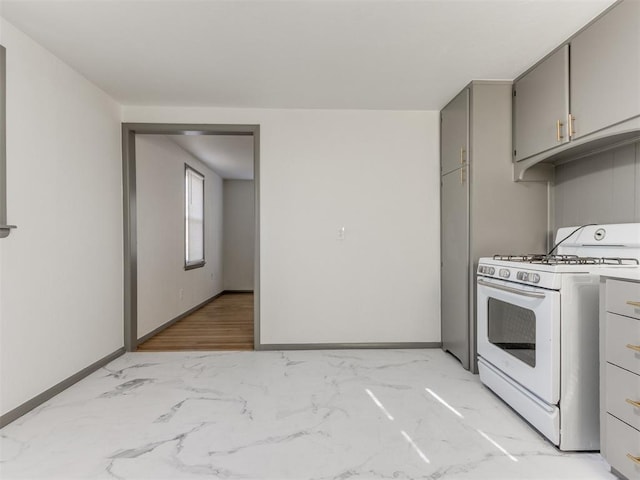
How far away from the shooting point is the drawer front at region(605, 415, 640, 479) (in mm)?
1477

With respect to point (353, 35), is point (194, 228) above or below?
below

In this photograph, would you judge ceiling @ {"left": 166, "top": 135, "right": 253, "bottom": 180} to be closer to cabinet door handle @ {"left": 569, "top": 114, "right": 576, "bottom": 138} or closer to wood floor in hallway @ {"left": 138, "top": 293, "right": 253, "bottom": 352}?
wood floor in hallway @ {"left": 138, "top": 293, "right": 253, "bottom": 352}

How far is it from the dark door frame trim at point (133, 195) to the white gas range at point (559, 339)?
2.12 metres

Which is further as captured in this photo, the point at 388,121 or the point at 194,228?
the point at 194,228

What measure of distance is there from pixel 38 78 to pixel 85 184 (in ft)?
2.56

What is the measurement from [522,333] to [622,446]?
0.66 meters

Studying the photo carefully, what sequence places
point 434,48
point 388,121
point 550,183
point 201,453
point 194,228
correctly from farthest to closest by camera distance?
point 194,228 → point 388,121 → point 550,183 → point 434,48 → point 201,453

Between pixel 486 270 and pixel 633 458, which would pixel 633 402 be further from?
pixel 486 270

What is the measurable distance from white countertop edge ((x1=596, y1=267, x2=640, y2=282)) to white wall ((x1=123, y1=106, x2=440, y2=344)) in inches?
70.1

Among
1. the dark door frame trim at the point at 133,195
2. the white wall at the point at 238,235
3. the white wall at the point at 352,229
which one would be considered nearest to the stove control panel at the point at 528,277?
the white wall at the point at 352,229

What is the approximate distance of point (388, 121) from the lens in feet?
11.4

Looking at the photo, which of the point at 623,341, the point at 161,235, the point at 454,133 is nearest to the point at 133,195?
the point at 161,235

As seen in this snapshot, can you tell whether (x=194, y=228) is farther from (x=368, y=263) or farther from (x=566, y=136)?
(x=566, y=136)

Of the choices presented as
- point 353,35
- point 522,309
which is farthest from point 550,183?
point 353,35
